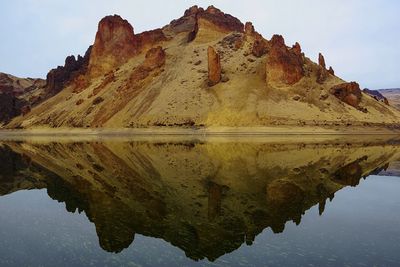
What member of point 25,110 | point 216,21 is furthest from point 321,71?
point 25,110

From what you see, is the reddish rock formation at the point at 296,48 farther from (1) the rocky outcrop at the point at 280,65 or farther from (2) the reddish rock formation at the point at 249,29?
(2) the reddish rock formation at the point at 249,29

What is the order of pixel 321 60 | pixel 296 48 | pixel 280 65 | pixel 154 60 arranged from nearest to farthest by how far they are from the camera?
pixel 280 65 → pixel 296 48 → pixel 321 60 → pixel 154 60

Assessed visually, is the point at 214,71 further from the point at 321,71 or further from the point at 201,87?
the point at 321,71

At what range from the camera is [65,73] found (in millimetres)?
174625

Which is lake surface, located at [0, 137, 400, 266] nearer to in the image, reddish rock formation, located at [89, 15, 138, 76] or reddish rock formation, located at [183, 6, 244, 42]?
reddish rock formation, located at [183, 6, 244, 42]

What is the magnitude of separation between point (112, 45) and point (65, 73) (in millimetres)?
31800

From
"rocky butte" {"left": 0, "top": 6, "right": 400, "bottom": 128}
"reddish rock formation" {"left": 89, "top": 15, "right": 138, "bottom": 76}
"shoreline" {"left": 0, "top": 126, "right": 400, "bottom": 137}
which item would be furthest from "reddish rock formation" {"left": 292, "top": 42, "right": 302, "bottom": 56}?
"reddish rock formation" {"left": 89, "top": 15, "right": 138, "bottom": 76}

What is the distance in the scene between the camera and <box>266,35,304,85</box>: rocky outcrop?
349ft

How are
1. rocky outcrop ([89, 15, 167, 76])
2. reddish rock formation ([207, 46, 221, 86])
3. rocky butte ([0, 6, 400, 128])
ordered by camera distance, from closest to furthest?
rocky butte ([0, 6, 400, 128])
reddish rock formation ([207, 46, 221, 86])
rocky outcrop ([89, 15, 167, 76])

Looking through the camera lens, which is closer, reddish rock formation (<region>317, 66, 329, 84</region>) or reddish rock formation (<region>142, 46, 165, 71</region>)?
reddish rock formation (<region>317, 66, 329, 84</region>)

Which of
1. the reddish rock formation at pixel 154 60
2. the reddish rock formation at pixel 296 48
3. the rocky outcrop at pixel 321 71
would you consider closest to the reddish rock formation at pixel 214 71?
the reddish rock formation at pixel 296 48

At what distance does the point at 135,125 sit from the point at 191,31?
67.0 metres

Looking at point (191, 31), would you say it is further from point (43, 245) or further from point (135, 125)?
point (43, 245)

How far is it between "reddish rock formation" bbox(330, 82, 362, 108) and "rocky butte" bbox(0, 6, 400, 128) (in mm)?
263
